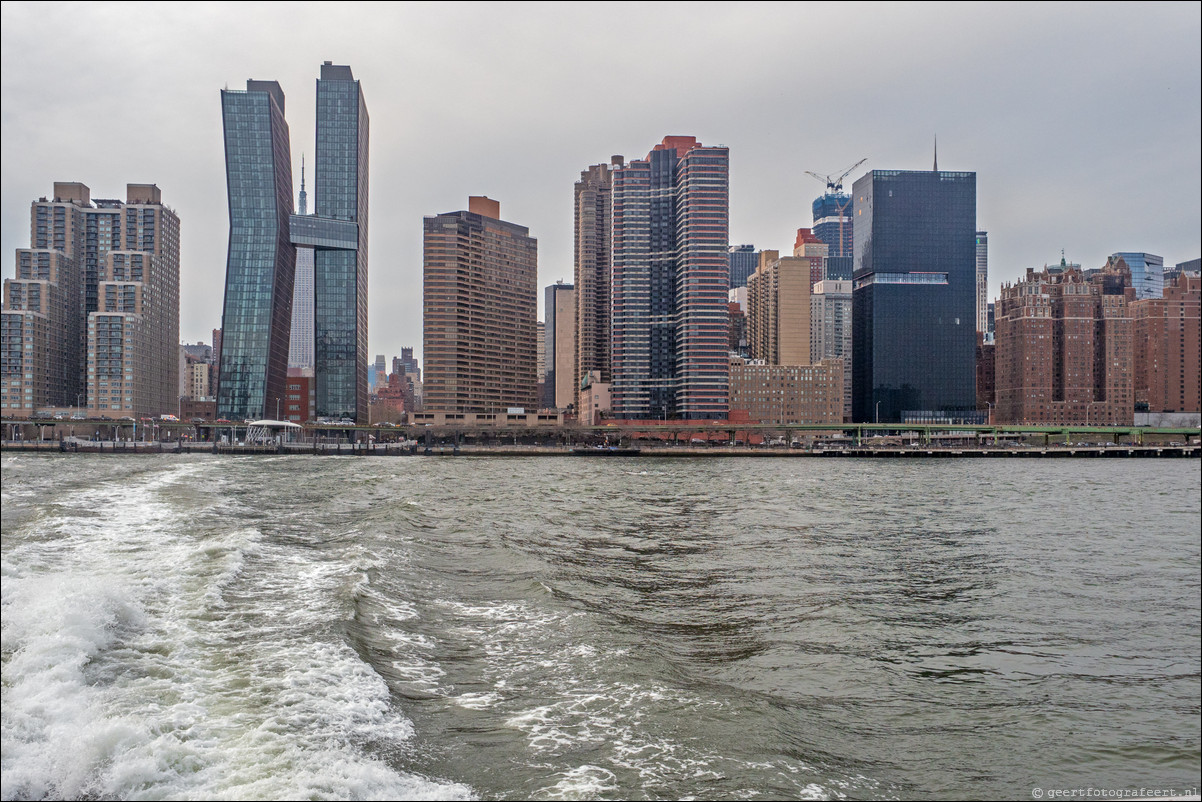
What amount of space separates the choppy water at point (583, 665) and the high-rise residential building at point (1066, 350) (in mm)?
30063

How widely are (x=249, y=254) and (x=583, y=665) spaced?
7509 inches

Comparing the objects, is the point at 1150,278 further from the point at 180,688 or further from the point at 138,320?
the point at 138,320

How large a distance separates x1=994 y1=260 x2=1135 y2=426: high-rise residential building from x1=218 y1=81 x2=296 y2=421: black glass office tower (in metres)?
170

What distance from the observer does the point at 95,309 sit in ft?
499

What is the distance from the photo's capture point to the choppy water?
8.20 metres

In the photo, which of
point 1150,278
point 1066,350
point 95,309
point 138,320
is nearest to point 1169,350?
point 1150,278

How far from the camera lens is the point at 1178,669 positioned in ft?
38.0

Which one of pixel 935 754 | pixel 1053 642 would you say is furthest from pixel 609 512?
pixel 935 754

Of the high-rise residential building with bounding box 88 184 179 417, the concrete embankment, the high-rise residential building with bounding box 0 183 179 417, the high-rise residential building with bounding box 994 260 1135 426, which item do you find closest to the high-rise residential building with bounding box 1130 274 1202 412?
the high-rise residential building with bounding box 994 260 1135 426

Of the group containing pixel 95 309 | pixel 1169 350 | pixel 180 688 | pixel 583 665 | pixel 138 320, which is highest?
pixel 95 309

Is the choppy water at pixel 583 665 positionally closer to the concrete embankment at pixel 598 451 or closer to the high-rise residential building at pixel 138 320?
the concrete embankment at pixel 598 451

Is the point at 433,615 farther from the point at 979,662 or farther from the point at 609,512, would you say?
the point at 609,512

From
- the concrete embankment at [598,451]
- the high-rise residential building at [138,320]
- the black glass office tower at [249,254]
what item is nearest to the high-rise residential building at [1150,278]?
the concrete embankment at [598,451]

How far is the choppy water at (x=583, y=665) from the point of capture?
8195 mm
